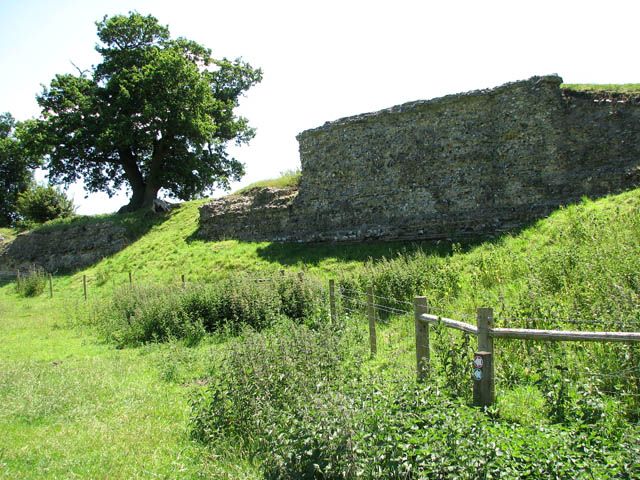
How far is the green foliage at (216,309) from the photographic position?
12.8 meters

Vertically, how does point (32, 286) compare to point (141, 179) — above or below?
below

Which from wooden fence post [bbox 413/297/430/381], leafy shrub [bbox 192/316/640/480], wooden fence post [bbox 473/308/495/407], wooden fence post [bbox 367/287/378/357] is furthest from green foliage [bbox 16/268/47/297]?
wooden fence post [bbox 473/308/495/407]

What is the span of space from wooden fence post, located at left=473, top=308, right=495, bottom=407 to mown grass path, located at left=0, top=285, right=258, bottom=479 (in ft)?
8.97

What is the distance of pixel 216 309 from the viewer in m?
13.5

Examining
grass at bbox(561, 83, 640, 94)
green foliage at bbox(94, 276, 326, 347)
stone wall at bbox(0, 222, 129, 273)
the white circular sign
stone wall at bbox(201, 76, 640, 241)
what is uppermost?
grass at bbox(561, 83, 640, 94)

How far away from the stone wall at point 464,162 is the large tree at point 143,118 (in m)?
13.1

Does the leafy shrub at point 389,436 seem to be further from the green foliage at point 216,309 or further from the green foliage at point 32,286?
the green foliage at point 32,286

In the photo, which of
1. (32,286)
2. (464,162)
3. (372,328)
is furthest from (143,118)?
(372,328)

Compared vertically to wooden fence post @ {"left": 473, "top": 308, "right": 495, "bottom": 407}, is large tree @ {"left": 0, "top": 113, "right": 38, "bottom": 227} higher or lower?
higher

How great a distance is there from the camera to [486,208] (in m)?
17.1

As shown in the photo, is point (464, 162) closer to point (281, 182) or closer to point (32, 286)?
point (281, 182)

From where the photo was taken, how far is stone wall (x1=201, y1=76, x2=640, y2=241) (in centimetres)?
1559

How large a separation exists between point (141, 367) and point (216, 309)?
330 cm

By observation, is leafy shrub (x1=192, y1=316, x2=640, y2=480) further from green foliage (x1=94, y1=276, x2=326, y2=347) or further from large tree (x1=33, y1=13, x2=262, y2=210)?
large tree (x1=33, y1=13, x2=262, y2=210)
